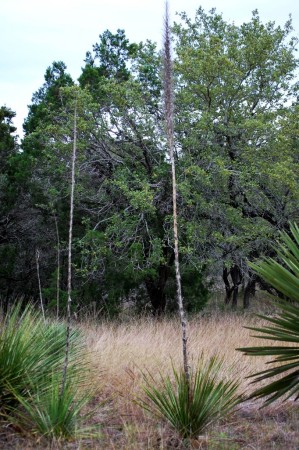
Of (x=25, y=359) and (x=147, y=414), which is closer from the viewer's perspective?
(x=25, y=359)

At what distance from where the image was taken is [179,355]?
23.0 ft

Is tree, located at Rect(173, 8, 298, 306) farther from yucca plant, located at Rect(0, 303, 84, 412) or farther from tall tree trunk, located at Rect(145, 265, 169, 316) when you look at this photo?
yucca plant, located at Rect(0, 303, 84, 412)

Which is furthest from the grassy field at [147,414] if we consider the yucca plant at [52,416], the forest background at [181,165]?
the forest background at [181,165]

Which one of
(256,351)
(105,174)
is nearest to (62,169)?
(105,174)

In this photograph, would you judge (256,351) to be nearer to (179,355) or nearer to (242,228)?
(179,355)

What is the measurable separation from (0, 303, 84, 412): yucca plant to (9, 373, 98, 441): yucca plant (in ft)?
0.35

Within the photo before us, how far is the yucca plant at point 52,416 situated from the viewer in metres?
3.96

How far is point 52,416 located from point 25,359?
0.68 metres

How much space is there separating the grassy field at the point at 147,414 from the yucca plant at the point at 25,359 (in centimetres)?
33

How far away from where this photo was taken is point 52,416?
3992 mm

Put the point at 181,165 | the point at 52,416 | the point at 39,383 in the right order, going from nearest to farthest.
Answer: the point at 52,416 < the point at 39,383 < the point at 181,165

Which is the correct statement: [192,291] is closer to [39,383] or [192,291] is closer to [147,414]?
[147,414]

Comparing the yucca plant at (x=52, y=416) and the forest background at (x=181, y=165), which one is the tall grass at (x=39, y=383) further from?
the forest background at (x=181, y=165)

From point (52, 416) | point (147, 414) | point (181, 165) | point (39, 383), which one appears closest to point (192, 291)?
point (181, 165)
